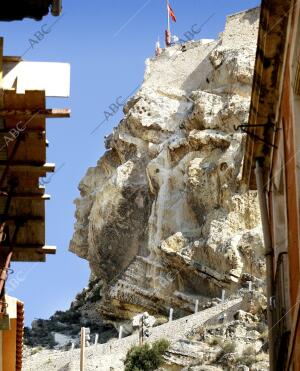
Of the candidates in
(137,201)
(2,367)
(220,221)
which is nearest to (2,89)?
(2,367)

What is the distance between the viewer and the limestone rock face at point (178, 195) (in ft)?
122

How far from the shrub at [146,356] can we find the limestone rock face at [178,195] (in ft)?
17.6

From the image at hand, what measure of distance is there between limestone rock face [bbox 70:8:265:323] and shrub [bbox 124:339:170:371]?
17.6ft

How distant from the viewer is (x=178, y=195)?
40125 mm

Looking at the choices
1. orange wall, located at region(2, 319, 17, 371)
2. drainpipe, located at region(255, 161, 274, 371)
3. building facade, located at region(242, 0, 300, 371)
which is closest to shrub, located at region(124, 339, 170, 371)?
orange wall, located at region(2, 319, 17, 371)

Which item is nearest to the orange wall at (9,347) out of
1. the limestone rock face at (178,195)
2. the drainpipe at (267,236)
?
the drainpipe at (267,236)

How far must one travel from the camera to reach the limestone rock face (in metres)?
37.2

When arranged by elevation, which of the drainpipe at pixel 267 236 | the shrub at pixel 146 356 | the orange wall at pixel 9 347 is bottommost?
the shrub at pixel 146 356

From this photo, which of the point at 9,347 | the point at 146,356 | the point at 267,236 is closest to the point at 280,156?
the point at 267,236

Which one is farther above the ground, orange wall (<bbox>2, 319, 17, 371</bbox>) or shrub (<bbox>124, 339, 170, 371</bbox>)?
orange wall (<bbox>2, 319, 17, 371</bbox>)

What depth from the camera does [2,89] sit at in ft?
21.1

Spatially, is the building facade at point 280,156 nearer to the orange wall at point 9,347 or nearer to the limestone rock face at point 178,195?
the orange wall at point 9,347

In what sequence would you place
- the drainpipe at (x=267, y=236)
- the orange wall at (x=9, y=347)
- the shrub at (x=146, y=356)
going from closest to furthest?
1. the drainpipe at (x=267, y=236)
2. the orange wall at (x=9, y=347)
3. the shrub at (x=146, y=356)

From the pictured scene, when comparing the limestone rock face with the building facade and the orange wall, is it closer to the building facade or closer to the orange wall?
the orange wall
